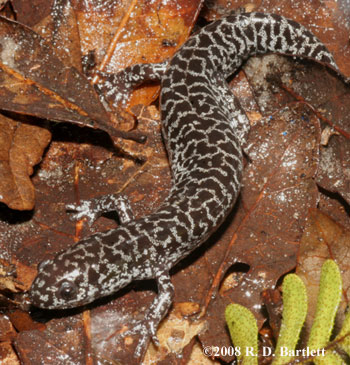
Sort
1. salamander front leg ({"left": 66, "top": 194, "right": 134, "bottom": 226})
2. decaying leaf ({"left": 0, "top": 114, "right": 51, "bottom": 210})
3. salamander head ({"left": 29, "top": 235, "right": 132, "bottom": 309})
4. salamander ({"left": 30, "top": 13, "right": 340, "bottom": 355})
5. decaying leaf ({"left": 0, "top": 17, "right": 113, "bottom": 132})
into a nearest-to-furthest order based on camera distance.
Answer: salamander head ({"left": 29, "top": 235, "right": 132, "bottom": 309}) → decaying leaf ({"left": 0, "top": 114, "right": 51, "bottom": 210}) → salamander ({"left": 30, "top": 13, "right": 340, "bottom": 355}) → decaying leaf ({"left": 0, "top": 17, "right": 113, "bottom": 132}) → salamander front leg ({"left": 66, "top": 194, "right": 134, "bottom": 226})

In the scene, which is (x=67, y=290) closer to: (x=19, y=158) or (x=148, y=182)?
(x=19, y=158)

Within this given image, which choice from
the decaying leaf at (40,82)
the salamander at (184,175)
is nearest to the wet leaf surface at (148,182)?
the decaying leaf at (40,82)

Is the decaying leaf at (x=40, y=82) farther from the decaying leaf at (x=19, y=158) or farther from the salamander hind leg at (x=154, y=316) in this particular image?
the salamander hind leg at (x=154, y=316)

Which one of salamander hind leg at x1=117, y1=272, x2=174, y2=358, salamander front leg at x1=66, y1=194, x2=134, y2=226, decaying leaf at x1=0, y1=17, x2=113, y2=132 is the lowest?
salamander hind leg at x1=117, y1=272, x2=174, y2=358

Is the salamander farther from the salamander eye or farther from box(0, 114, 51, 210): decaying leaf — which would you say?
box(0, 114, 51, 210): decaying leaf

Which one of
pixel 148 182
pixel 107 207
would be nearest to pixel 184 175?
pixel 148 182

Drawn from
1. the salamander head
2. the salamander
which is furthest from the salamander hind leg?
the salamander head

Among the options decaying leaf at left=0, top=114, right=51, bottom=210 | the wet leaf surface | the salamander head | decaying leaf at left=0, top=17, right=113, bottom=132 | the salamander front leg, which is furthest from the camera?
the salamander front leg
